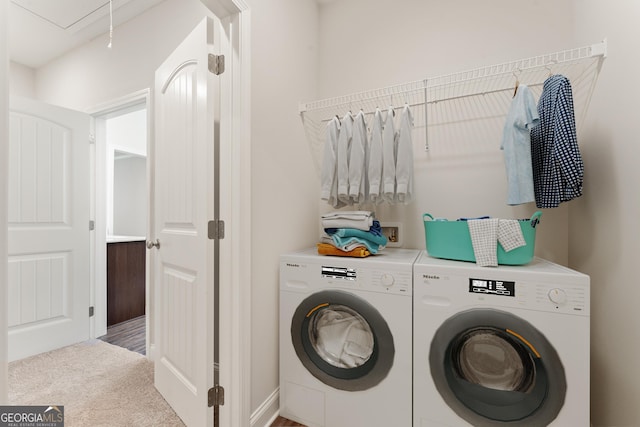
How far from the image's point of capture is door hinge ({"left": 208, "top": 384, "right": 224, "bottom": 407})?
133 cm

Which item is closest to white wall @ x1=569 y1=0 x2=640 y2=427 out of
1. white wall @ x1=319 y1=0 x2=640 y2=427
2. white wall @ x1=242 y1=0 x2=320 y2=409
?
white wall @ x1=319 y1=0 x2=640 y2=427

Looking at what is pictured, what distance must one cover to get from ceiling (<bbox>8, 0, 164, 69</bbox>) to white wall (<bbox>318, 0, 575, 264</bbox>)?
4.83ft

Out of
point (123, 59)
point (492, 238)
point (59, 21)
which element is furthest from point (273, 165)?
point (59, 21)

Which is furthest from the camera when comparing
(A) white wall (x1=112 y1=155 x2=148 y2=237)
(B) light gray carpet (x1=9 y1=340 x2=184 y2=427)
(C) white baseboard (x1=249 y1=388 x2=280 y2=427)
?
(A) white wall (x1=112 y1=155 x2=148 y2=237)

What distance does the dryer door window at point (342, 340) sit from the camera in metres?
1.32

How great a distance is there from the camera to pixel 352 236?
1.54 metres

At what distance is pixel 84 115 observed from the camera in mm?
2479

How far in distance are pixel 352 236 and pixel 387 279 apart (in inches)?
12.4

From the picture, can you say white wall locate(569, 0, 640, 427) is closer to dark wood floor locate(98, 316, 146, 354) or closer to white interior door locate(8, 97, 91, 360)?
dark wood floor locate(98, 316, 146, 354)

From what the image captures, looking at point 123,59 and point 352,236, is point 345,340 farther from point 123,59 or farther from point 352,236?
point 123,59

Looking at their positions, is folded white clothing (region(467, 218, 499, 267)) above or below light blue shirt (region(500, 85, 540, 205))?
below

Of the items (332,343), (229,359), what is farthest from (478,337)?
(229,359)

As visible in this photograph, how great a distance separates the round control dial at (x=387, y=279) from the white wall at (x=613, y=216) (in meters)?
0.87

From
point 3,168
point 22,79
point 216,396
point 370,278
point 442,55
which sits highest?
point 22,79
